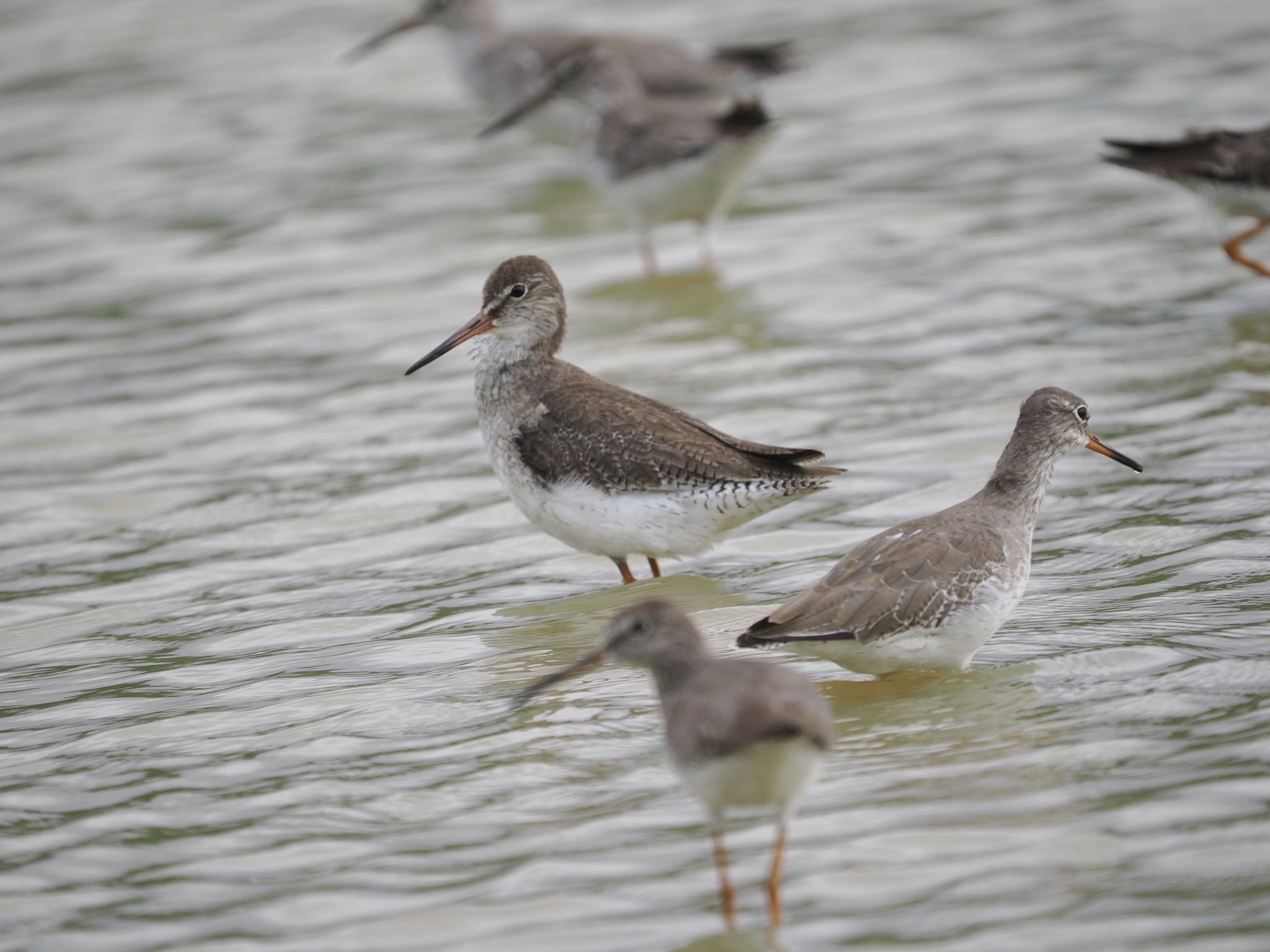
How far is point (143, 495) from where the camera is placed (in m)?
10.2

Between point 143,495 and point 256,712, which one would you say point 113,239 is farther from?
point 256,712

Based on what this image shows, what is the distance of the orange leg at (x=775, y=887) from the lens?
16.9ft

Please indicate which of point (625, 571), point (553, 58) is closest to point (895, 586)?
point (625, 571)

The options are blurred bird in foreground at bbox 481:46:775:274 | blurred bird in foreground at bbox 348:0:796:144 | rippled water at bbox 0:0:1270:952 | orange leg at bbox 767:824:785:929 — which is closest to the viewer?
orange leg at bbox 767:824:785:929

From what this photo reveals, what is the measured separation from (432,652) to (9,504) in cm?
384

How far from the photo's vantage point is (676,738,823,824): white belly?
16.4ft

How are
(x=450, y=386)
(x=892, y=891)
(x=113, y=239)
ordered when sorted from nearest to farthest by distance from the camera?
1. (x=892, y=891)
2. (x=450, y=386)
3. (x=113, y=239)

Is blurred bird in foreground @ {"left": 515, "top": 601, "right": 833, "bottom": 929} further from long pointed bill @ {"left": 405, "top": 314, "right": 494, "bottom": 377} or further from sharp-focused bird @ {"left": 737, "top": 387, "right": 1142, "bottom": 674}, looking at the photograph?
long pointed bill @ {"left": 405, "top": 314, "right": 494, "bottom": 377}

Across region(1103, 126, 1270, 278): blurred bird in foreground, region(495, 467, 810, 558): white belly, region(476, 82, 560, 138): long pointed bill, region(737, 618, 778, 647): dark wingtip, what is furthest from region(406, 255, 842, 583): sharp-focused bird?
region(476, 82, 560, 138): long pointed bill

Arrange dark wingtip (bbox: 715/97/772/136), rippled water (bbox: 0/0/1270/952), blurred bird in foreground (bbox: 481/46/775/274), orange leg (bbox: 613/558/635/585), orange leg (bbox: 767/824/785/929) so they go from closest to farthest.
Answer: orange leg (bbox: 767/824/785/929) → rippled water (bbox: 0/0/1270/952) → orange leg (bbox: 613/558/635/585) → dark wingtip (bbox: 715/97/772/136) → blurred bird in foreground (bbox: 481/46/775/274)

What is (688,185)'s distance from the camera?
43.6ft

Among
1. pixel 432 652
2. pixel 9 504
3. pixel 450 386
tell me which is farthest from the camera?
pixel 450 386

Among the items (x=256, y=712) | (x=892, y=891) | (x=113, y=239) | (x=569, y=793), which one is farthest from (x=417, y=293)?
(x=892, y=891)

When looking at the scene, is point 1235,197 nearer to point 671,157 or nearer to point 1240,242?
point 1240,242
